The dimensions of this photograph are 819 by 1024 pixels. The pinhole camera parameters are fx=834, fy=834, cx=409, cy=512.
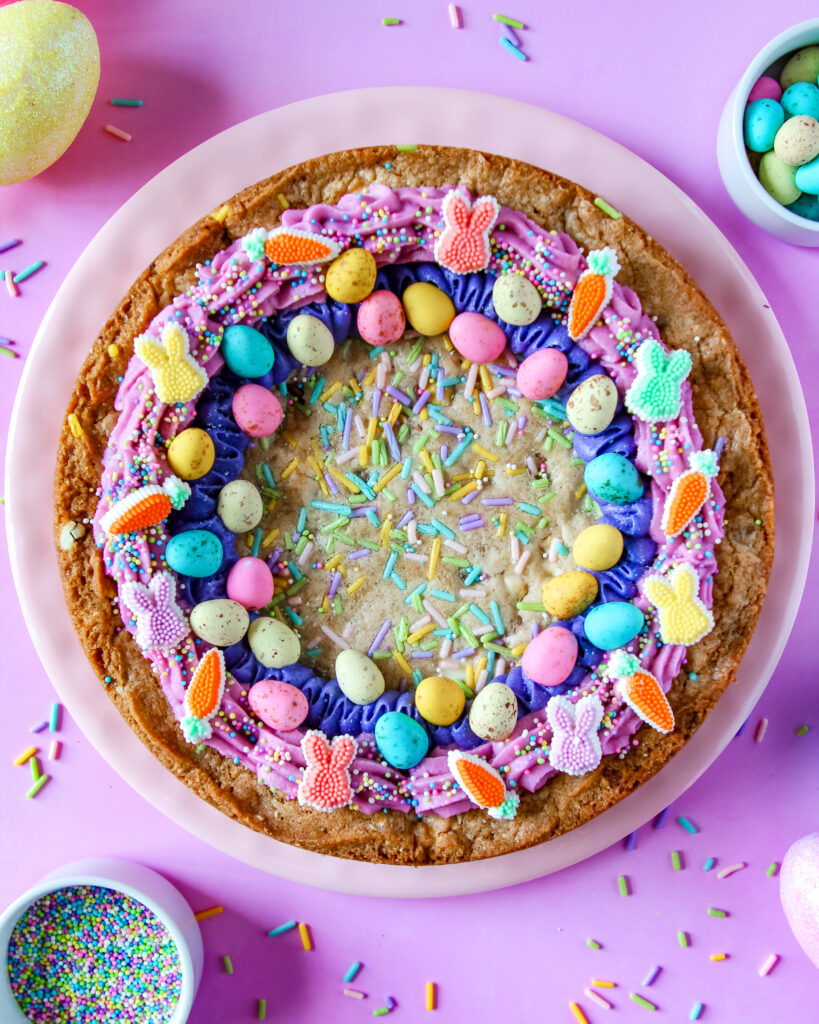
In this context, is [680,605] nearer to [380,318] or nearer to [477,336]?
[477,336]

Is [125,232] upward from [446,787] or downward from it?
upward

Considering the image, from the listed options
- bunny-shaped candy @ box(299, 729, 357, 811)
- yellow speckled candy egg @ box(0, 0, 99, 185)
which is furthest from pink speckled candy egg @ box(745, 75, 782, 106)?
bunny-shaped candy @ box(299, 729, 357, 811)

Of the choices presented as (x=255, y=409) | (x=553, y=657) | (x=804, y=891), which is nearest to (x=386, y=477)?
(x=255, y=409)

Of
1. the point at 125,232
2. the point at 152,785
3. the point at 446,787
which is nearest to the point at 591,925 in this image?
the point at 446,787

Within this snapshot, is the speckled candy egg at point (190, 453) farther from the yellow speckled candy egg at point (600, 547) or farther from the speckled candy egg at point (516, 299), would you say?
the yellow speckled candy egg at point (600, 547)

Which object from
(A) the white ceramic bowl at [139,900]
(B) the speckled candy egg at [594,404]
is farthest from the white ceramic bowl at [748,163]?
(A) the white ceramic bowl at [139,900]

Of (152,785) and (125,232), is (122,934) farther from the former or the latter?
(125,232)

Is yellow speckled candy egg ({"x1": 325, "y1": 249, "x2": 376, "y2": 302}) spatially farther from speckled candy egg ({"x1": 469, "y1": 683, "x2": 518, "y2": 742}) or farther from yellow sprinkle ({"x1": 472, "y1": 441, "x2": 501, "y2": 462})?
speckled candy egg ({"x1": 469, "y1": 683, "x2": 518, "y2": 742})
